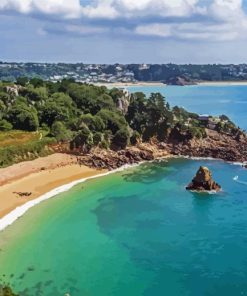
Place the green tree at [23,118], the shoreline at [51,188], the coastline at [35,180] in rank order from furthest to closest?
the green tree at [23,118] < the coastline at [35,180] < the shoreline at [51,188]

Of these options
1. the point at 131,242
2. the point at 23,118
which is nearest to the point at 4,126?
the point at 23,118

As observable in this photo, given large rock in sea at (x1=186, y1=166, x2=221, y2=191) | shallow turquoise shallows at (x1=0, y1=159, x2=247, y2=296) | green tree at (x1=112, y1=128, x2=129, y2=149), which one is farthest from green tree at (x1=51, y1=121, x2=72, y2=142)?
large rock in sea at (x1=186, y1=166, x2=221, y2=191)

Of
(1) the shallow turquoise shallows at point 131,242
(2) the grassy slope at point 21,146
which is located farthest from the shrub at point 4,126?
(1) the shallow turquoise shallows at point 131,242

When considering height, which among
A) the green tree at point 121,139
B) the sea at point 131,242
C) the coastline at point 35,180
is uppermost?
the green tree at point 121,139

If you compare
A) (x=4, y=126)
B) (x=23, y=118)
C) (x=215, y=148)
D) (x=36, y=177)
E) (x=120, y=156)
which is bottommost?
(x=36, y=177)

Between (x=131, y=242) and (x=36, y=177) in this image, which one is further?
(x=36, y=177)

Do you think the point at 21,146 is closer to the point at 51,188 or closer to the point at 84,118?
the point at 51,188

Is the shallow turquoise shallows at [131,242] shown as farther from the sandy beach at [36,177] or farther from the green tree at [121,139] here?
the green tree at [121,139]
